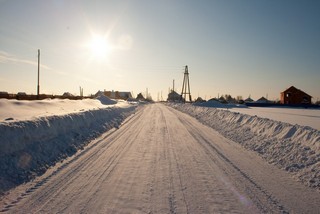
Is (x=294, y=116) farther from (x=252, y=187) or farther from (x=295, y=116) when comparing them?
(x=252, y=187)

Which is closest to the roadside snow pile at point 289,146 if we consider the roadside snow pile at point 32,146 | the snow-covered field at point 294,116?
the snow-covered field at point 294,116

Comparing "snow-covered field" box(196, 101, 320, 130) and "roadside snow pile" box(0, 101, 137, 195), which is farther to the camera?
"snow-covered field" box(196, 101, 320, 130)

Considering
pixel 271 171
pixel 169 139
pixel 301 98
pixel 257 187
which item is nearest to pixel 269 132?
pixel 169 139

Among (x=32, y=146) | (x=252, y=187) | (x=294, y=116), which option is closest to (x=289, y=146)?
(x=252, y=187)

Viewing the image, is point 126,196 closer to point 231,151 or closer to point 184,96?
point 231,151

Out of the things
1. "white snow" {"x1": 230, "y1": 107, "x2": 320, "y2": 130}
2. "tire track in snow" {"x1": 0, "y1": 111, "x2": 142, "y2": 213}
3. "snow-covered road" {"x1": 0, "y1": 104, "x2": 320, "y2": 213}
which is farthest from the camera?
"white snow" {"x1": 230, "y1": 107, "x2": 320, "y2": 130}

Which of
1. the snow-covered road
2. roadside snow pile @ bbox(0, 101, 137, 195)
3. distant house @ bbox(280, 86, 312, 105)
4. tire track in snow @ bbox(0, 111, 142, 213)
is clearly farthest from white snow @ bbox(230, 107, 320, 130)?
distant house @ bbox(280, 86, 312, 105)

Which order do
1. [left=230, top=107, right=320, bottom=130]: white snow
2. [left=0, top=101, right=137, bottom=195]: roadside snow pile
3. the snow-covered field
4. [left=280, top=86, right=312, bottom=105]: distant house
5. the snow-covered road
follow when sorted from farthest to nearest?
[left=280, top=86, right=312, bottom=105]: distant house, the snow-covered field, [left=230, top=107, right=320, bottom=130]: white snow, [left=0, top=101, right=137, bottom=195]: roadside snow pile, the snow-covered road

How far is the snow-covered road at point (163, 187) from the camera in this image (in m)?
5.27

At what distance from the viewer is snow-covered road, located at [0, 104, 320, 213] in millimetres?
5270

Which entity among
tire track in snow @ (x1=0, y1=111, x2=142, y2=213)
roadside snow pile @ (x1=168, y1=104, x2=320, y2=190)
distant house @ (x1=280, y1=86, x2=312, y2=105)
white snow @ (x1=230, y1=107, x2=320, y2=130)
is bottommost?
tire track in snow @ (x1=0, y1=111, x2=142, y2=213)

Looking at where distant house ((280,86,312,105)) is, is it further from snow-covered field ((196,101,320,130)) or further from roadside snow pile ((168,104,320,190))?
roadside snow pile ((168,104,320,190))

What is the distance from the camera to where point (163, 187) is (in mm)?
6453

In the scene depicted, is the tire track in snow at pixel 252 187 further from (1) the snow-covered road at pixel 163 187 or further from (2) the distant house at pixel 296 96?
(2) the distant house at pixel 296 96
